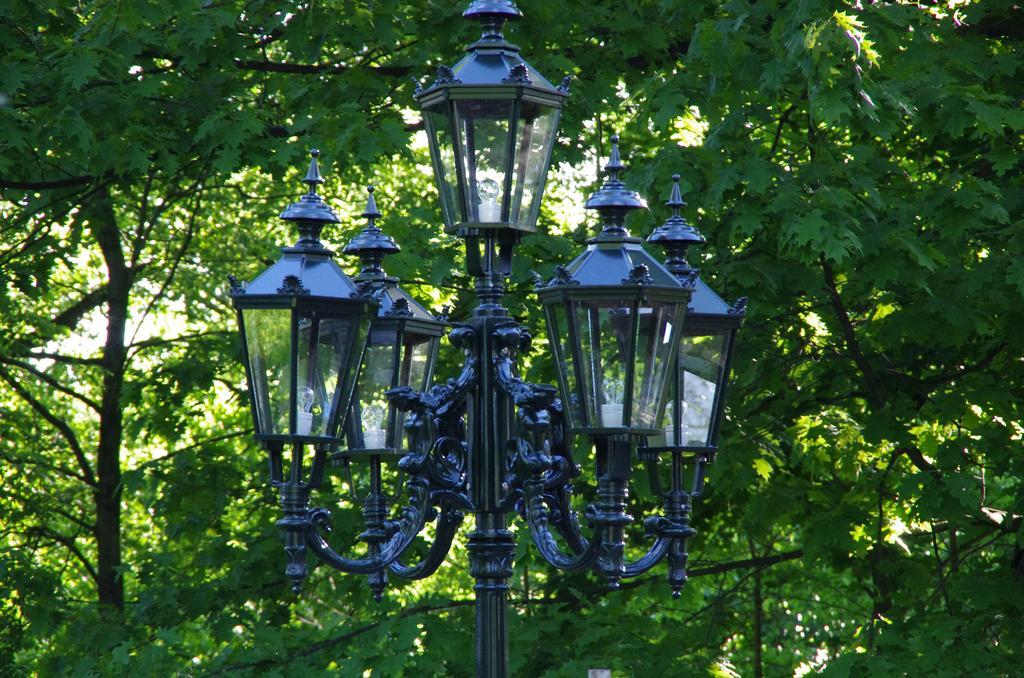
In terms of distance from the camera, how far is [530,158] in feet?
15.3

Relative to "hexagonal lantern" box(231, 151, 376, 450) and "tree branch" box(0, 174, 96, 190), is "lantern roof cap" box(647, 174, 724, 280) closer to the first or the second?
"hexagonal lantern" box(231, 151, 376, 450)

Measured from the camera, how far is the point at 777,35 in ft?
25.1

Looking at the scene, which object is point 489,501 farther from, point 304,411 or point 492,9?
point 492,9

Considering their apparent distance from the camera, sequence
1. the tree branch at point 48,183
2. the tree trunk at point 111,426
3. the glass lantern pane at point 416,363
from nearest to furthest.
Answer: the glass lantern pane at point 416,363 → the tree branch at point 48,183 → the tree trunk at point 111,426

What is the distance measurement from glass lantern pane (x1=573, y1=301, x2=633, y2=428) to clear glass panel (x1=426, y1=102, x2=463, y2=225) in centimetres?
64

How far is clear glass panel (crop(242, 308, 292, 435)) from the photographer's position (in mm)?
4469

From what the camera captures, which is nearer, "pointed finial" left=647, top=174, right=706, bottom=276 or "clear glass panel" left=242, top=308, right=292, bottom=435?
"clear glass panel" left=242, top=308, right=292, bottom=435

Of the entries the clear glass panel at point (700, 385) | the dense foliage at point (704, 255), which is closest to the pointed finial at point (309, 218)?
the clear glass panel at point (700, 385)

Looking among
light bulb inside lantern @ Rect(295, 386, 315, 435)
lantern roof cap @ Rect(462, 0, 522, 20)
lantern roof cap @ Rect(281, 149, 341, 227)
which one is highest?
lantern roof cap @ Rect(462, 0, 522, 20)

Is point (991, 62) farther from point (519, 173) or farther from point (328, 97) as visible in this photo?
point (519, 173)

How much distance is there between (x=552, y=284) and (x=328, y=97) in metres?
5.56

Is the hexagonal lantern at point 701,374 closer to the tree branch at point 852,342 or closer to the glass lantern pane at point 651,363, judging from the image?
the glass lantern pane at point 651,363

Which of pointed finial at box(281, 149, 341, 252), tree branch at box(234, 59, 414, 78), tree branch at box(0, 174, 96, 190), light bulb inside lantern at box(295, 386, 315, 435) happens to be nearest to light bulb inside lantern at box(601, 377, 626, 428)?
light bulb inside lantern at box(295, 386, 315, 435)

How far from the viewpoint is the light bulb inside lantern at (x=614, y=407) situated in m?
4.27
